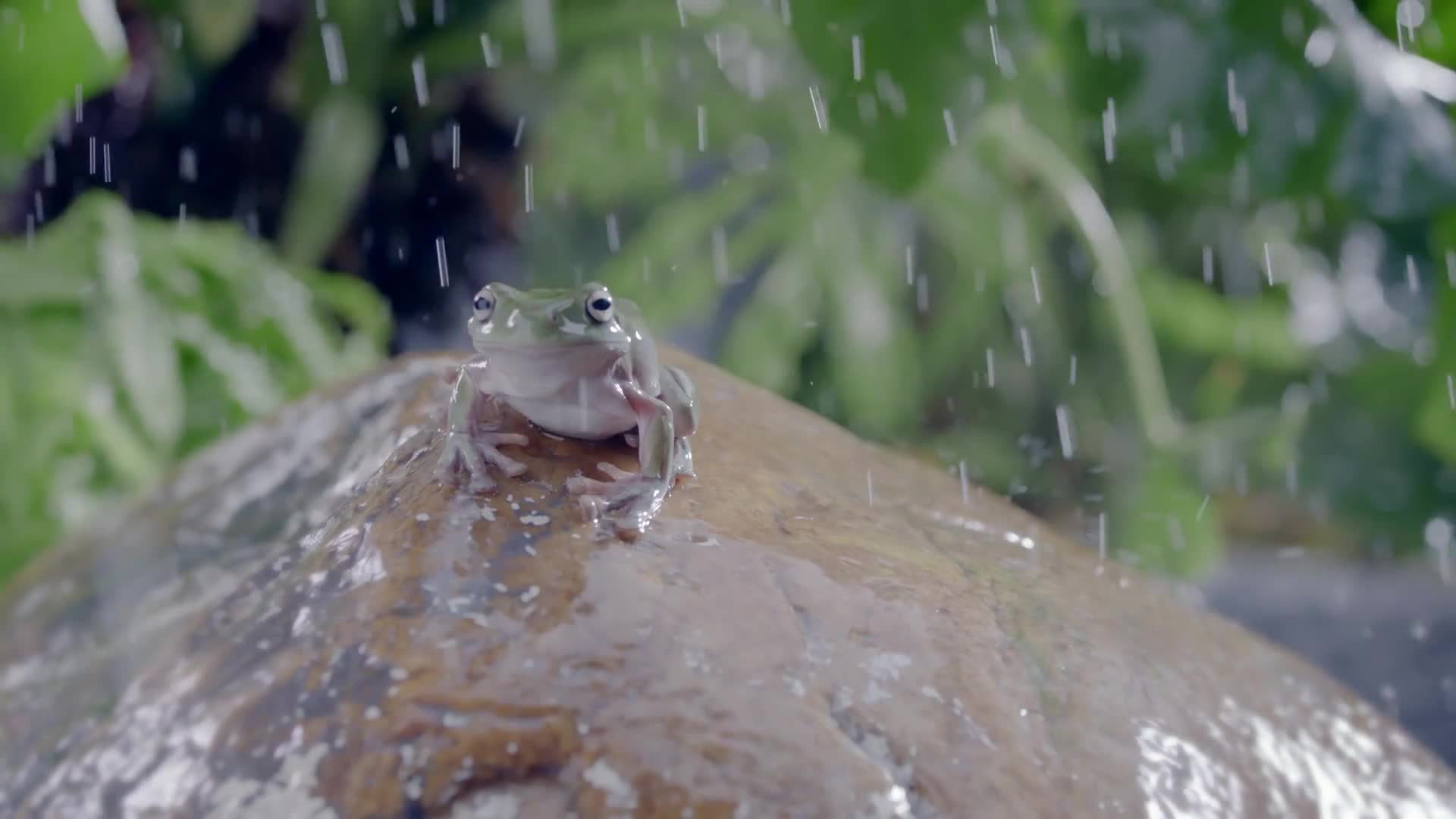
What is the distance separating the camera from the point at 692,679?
1400 mm

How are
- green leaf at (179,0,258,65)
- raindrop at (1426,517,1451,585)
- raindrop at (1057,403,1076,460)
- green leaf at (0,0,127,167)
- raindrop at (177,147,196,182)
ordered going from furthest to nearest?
1. raindrop at (1057,403,1076,460)
2. raindrop at (177,147,196,182)
3. green leaf at (179,0,258,65)
4. raindrop at (1426,517,1451,585)
5. green leaf at (0,0,127,167)

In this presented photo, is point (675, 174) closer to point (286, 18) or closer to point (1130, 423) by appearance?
point (286, 18)

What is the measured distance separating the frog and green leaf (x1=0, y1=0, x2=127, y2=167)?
851 mm

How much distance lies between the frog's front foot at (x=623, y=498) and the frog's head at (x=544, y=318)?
7.6 inches

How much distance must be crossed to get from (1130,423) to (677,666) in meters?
3.83

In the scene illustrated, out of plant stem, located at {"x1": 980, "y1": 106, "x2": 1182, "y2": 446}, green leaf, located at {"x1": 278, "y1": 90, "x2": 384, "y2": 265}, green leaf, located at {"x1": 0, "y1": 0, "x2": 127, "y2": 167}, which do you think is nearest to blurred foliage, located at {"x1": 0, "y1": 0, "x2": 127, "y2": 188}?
green leaf, located at {"x1": 0, "y1": 0, "x2": 127, "y2": 167}

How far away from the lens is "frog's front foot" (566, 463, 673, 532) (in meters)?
1.60

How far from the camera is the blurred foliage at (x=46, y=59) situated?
1976 millimetres

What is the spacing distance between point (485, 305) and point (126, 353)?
2.89 meters

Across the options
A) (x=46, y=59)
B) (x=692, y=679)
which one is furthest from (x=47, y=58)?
(x=692, y=679)

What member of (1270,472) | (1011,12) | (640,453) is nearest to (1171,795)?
(640,453)

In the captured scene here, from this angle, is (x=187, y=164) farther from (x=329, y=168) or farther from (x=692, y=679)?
(x=692, y=679)

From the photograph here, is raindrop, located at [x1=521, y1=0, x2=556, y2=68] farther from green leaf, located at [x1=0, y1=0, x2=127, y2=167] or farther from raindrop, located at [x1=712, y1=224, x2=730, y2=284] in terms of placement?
green leaf, located at [x1=0, y1=0, x2=127, y2=167]

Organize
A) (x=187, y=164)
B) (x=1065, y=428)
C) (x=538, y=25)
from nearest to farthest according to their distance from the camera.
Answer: (x=538, y=25), (x=187, y=164), (x=1065, y=428)
